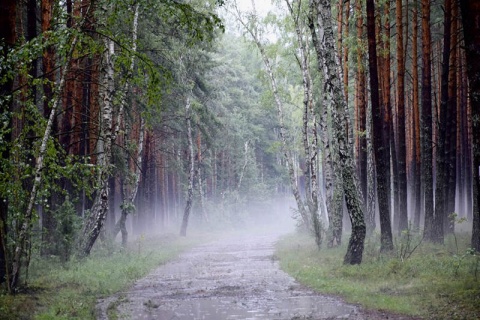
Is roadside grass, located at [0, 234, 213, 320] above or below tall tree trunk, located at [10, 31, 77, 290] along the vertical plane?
below

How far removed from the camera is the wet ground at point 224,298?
877 centimetres

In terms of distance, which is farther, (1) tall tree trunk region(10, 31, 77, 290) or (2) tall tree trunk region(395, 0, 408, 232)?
(2) tall tree trunk region(395, 0, 408, 232)

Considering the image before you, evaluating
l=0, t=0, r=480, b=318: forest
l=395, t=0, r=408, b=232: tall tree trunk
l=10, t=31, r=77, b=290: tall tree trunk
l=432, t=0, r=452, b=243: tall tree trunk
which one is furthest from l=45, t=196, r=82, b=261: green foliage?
l=395, t=0, r=408, b=232: tall tree trunk

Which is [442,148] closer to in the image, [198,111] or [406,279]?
[406,279]

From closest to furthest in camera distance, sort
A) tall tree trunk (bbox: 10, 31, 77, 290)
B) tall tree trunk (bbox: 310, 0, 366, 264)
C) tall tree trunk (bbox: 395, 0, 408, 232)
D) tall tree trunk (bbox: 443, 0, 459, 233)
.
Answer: tall tree trunk (bbox: 10, 31, 77, 290) → tall tree trunk (bbox: 310, 0, 366, 264) → tall tree trunk (bbox: 443, 0, 459, 233) → tall tree trunk (bbox: 395, 0, 408, 232)

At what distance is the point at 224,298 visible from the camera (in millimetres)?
10586

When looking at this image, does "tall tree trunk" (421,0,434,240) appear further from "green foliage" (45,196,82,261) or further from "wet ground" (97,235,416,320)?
"green foliage" (45,196,82,261)

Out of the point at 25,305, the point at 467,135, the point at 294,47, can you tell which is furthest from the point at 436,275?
the point at 467,135

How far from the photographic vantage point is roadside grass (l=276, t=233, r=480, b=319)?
8.86 metres

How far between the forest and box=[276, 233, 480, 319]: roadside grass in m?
0.72

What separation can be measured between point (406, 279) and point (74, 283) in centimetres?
822

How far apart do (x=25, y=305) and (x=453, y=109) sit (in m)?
16.5

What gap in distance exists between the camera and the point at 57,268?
49.1 ft

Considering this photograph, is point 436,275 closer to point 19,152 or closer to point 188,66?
point 19,152
